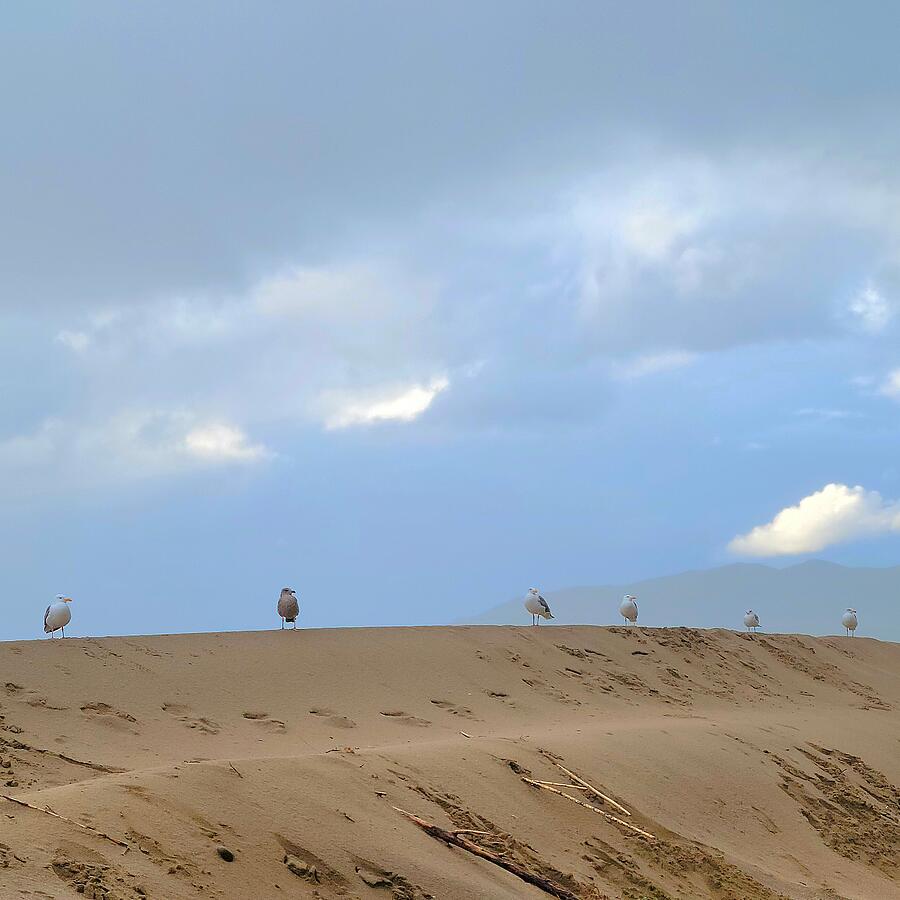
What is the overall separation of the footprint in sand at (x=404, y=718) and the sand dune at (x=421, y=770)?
0.04m

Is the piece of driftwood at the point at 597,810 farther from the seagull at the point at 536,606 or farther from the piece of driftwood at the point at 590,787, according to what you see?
the seagull at the point at 536,606

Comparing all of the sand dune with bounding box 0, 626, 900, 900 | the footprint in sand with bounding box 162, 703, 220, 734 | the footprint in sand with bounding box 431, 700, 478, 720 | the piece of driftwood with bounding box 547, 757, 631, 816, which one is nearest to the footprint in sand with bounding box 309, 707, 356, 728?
the sand dune with bounding box 0, 626, 900, 900

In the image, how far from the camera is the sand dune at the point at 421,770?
675 cm

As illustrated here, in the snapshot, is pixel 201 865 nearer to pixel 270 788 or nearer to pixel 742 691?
pixel 270 788

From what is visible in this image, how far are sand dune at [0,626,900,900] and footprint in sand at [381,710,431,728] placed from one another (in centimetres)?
4

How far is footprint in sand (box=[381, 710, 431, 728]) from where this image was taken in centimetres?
1211

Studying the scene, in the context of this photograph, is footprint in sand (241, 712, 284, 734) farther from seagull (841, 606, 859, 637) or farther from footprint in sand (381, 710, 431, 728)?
seagull (841, 606, 859, 637)

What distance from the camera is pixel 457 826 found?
27.2 feet

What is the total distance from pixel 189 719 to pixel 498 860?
4491 mm

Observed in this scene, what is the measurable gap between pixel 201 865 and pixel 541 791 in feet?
12.6

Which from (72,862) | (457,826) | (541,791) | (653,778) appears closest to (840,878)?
(653,778)

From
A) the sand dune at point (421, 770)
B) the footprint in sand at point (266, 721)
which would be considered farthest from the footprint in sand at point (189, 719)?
the footprint in sand at point (266, 721)

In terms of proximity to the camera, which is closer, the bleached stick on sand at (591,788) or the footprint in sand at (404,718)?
the bleached stick on sand at (591,788)

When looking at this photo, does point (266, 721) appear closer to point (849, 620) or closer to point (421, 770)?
point (421, 770)
